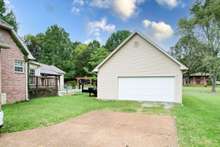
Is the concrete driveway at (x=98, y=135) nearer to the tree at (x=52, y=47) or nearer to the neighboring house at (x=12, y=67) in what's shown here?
the neighboring house at (x=12, y=67)

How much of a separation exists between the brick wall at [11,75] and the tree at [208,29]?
83.6 feet

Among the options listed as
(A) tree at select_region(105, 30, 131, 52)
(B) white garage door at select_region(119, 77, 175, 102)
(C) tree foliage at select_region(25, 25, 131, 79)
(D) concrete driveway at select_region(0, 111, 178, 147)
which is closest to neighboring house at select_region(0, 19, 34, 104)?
(D) concrete driveway at select_region(0, 111, 178, 147)

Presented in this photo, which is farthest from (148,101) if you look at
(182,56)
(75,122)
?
(182,56)

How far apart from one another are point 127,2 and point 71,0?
6.79 meters

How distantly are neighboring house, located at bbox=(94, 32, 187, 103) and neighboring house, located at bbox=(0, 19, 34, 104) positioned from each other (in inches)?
239

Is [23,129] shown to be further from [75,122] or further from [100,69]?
→ [100,69]

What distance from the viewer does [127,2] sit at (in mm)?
19578

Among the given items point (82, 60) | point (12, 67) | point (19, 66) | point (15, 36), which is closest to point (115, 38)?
point (82, 60)

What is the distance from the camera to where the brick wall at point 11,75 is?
40.1 feet

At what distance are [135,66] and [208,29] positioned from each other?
71.6 ft

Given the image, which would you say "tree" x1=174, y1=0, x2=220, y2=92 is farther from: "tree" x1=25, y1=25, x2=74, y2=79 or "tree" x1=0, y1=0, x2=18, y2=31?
"tree" x1=0, y1=0, x2=18, y2=31

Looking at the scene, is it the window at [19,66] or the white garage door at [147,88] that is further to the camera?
the white garage door at [147,88]

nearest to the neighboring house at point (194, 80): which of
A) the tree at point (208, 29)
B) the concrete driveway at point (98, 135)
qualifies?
the tree at point (208, 29)

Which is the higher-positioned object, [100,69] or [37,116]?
[100,69]
